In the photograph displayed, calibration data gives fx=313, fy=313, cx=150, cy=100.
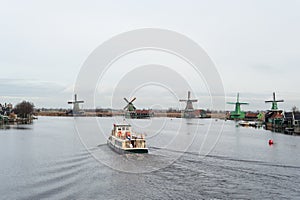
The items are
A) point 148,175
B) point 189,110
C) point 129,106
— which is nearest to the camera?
point 148,175

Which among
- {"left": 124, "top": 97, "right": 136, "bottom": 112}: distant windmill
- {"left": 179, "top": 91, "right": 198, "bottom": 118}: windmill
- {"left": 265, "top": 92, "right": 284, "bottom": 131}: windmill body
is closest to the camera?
{"left": 265, "top": 92, "right": 284, "bottom": 131}: windmill body

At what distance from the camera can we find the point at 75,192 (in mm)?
19609

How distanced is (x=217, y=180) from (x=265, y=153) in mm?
17551

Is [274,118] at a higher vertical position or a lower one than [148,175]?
higher

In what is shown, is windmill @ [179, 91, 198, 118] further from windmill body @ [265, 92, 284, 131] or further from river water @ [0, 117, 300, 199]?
river water @ [0, 117, 300, 199]

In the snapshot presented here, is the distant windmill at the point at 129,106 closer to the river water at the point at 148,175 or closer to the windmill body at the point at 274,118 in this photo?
the windmill body at the point at 274,118

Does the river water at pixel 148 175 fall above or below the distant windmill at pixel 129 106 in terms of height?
below

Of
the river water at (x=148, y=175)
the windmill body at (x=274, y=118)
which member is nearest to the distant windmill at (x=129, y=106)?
the windmill body at (x=274, y=118)

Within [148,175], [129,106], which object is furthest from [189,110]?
[148,175]

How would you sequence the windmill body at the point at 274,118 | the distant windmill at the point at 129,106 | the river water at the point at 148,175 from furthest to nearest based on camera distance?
1. the distant windmill at the point at 129,106
2. the windmill body at the point at 274,118
3. the river water at the point at 148,175

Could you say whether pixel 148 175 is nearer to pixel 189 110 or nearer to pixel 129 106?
pixel 129 106

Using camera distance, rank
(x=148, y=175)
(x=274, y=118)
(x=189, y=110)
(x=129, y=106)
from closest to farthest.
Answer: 1. (x=148, y=175)
2. (x=274, y=118)
3. (x=129, y=106)
4. (x=189, y=110)

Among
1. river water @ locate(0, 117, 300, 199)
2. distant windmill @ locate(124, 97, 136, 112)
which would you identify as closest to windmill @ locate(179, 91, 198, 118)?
distant windmill @ locate(124, 97, 136, 112)

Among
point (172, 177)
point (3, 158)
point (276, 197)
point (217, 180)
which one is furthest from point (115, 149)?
point (276, 197)
